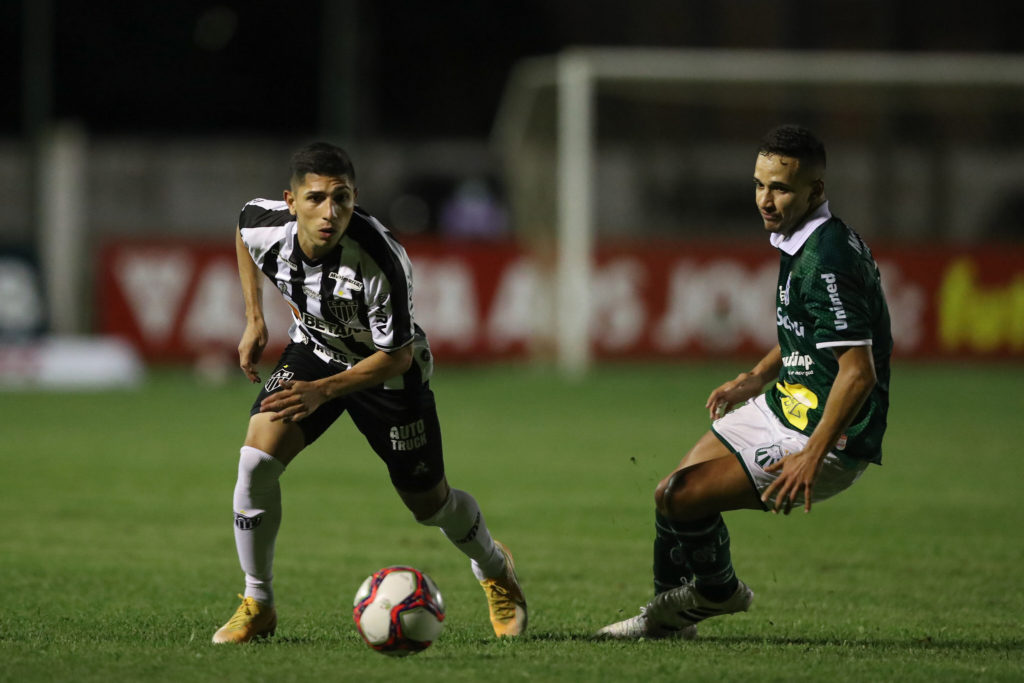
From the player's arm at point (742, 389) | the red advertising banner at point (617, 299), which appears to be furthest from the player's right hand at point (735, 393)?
the red advertising banner at point (617, 299)

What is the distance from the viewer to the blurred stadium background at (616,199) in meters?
20.8

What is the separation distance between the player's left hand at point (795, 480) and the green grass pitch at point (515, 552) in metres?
0.60

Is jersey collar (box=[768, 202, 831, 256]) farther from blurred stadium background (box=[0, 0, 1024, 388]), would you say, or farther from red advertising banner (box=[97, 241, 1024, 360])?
red advertising banner (box=[97, 241, 1024, 360])

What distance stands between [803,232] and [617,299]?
15255 mm

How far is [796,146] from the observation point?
5609 mm

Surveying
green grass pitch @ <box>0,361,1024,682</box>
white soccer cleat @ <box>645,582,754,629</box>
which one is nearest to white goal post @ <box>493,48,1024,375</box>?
green grass pitch @ <box>0,361,1024,682</box>

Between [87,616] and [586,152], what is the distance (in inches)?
601

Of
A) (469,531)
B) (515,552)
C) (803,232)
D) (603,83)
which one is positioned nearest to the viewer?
(803,232)

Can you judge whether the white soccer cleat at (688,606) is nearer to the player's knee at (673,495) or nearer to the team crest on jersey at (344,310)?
the player's knee at (673,495)

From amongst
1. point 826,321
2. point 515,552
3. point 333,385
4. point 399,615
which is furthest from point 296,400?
point 515,552

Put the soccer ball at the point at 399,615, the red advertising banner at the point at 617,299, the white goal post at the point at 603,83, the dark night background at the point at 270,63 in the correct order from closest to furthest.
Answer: the soccer ball at the point at 399,615 → the white goal post at the point at 603,83 → the red advertising banner at the point at 617,299 → the dark night background at the point at 270,63

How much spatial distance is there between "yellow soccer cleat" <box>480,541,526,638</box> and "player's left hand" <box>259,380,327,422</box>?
1212mm

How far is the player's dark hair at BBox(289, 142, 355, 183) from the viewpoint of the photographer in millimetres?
5801

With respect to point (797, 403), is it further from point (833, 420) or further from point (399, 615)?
point (399, 615)
